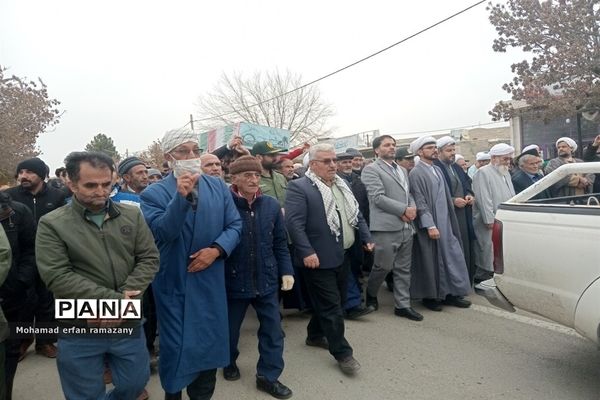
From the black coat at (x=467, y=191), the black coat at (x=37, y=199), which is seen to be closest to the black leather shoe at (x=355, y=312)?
the black coat at (x=467, y=191)

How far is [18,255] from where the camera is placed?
122 inches

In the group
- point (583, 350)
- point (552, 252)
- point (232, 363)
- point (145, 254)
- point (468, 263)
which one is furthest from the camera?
point (468, 263)

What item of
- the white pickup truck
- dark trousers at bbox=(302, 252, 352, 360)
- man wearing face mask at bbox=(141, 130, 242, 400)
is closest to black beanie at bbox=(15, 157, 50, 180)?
man wearing face mask at bbox=(141, 130, 242, 400)

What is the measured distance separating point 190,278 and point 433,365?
2126mm

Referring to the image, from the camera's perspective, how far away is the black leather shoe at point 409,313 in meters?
4.55

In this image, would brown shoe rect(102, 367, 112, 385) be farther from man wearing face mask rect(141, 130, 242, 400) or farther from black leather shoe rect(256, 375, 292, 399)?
black leather shoe rect(256, 375, 292, 399)

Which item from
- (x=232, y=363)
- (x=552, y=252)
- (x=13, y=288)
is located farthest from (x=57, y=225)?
(x=552, y=252)

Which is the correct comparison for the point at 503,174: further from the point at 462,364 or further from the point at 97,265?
the point at 97,265

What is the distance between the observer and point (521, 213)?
3105 millimetres

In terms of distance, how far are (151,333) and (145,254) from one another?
1754mm

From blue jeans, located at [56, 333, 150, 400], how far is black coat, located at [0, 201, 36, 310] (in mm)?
1022

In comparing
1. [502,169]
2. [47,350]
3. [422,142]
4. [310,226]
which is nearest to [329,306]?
[310,226]

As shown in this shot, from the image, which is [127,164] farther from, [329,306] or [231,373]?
[329,306]

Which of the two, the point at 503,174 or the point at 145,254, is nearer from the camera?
the point at 145,254
